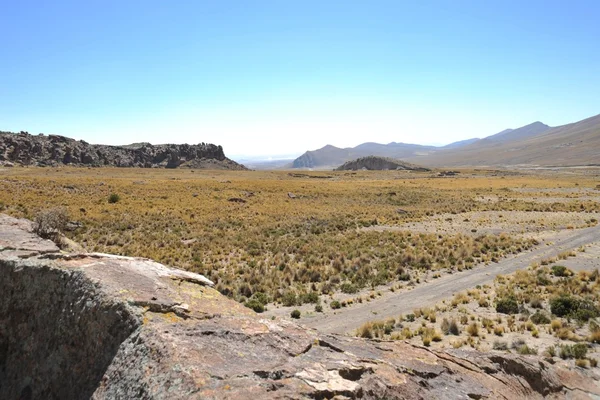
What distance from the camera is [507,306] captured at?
15.1 metres

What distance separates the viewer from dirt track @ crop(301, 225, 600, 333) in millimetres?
14438

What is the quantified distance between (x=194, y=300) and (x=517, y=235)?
3417 cm

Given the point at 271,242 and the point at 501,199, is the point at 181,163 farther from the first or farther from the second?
the point at 271,242

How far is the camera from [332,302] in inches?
645

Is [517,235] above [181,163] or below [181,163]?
below

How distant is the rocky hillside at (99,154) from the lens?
4924 inches

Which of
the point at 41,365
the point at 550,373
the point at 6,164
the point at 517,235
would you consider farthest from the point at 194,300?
the point at 6,164

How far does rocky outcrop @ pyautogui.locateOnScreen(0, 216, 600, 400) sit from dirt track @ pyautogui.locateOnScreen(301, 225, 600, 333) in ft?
24.2

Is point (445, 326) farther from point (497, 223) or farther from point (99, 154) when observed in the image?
point (99, 154)

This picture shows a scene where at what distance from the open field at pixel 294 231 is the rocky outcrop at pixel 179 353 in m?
9.49

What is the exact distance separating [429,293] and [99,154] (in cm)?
16151

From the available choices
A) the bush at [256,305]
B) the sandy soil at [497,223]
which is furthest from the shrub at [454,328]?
the sandy soil at [497,223]

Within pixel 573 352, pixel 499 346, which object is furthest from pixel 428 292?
pixel 573 352

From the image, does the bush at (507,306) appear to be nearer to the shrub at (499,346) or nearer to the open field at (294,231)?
the shrub at (499,346)
